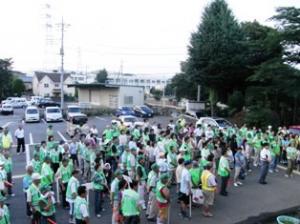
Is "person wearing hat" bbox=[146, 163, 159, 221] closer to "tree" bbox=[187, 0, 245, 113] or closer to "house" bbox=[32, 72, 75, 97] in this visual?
"tree" bbox=[187, 0, 245, 113]

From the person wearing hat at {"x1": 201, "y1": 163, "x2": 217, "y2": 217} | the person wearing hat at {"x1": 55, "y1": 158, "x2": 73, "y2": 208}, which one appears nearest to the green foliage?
the person wearing hat at {"x1": 201, "y1": 163, "x2": 217, "y2": 217}

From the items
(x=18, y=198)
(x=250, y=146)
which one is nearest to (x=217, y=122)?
(x=250, y=146)

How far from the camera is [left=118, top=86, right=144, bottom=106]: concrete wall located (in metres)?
52.9

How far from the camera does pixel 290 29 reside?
2970cm

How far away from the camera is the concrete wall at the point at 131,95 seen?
52906mm

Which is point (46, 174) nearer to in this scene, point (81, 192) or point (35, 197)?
point (35, 197)

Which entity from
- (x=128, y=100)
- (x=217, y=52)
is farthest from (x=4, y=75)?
(x=217, y=52)

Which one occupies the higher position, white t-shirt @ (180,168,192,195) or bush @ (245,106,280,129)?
bush @ (245,106,280,129)

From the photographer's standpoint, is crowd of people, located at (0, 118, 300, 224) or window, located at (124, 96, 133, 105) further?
window, located at (124, 96, 133, 105)

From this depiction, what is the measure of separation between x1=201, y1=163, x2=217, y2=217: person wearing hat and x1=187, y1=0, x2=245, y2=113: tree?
27.3 meters

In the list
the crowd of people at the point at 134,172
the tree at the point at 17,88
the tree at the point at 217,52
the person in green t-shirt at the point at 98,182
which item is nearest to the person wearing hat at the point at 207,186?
the crowd of people at the point at 134,172

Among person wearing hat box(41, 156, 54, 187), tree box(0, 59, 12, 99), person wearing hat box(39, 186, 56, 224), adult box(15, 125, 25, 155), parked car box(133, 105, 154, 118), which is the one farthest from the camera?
tree box(0, 59, 12, 99)

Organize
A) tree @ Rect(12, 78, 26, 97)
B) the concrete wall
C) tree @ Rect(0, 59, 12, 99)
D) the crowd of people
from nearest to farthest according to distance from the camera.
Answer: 1. the crowd of people
2. the concrete wall
3. tree @ Rect(0, 59, 12, 99)
4. tree @ Rect(12, 78, 26, 97)

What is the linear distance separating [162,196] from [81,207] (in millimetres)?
2518
